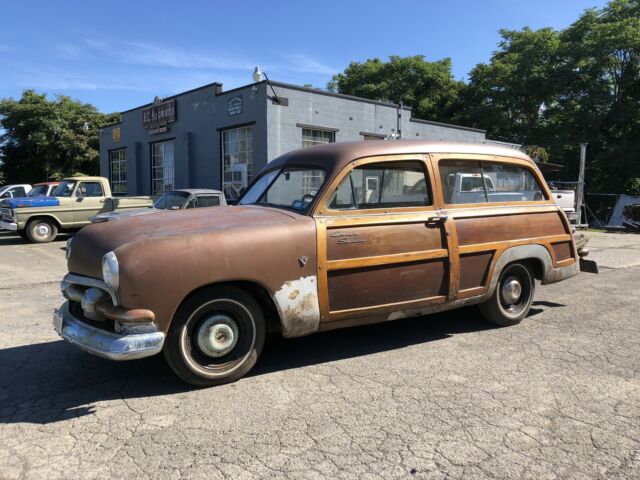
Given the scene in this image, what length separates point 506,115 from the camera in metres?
32.8

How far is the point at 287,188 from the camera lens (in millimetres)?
4824

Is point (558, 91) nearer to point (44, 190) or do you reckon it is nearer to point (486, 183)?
point (44, 190)

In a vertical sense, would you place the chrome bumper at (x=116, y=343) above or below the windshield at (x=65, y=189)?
below

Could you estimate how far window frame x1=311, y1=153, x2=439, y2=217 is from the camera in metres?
4.29

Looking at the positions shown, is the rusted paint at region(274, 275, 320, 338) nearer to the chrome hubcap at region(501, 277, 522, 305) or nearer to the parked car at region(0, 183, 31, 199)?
the chrome hubcap at region(501, 277, 522, 305)

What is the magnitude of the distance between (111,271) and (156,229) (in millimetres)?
499

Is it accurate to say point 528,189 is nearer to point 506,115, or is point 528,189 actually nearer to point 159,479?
point 159,479

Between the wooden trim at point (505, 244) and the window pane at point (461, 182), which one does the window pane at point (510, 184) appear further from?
the wooden trim at point (505, 244)

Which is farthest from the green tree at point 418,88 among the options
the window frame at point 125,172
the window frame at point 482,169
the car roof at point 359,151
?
the car roof at point 359,151

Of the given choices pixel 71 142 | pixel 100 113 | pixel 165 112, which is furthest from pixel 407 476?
pixel 100 113

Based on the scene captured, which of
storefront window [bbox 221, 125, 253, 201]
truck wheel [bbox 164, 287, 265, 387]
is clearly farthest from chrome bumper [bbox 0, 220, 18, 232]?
truck wheel [bbox 164, 287, 265, 387]

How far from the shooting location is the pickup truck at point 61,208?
46.9 ft

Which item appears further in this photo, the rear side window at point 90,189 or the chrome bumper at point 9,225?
the rear side window at point 90,189

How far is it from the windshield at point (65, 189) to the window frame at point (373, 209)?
42.8 ft
